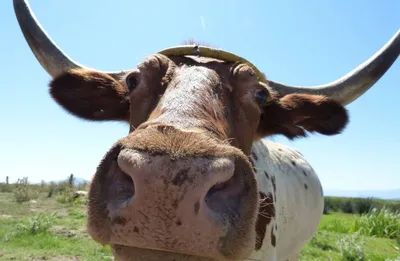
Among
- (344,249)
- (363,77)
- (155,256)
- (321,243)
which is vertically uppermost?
(363,77)

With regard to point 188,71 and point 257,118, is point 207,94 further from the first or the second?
point 257,118

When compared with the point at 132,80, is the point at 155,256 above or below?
below

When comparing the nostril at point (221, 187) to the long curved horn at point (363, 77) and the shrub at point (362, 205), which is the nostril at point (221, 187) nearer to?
the long curved horn at point (363, 77)

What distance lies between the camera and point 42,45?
4.38 m

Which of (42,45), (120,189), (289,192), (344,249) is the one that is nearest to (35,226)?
(42,45)

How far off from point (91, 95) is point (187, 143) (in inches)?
90.1

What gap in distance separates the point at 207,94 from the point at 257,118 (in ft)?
2.78

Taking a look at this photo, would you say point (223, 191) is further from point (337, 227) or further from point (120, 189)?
point (337, 227)

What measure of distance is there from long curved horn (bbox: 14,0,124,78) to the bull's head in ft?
1.90

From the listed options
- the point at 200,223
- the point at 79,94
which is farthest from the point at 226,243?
the point at 79,94

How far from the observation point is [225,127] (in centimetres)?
286

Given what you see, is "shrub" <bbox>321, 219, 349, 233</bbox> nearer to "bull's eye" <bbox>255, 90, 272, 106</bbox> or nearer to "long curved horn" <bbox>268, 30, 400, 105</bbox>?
"long curved horn" <bbox>268, 30, 400, 105</bbox>

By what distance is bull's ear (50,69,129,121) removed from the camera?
390 cm

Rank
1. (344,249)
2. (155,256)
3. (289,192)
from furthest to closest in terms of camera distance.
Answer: (344,249) < (289,192) < (155,256)
